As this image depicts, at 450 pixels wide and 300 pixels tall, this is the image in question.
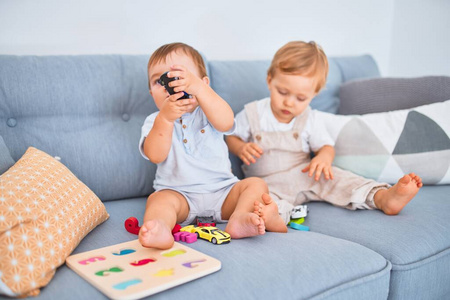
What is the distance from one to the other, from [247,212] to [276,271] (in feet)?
0.89

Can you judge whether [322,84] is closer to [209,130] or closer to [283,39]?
[209,130]

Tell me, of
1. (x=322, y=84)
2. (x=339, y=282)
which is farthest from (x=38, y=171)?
(x=322, y=84)

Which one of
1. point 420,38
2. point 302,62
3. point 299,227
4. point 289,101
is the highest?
point 420,38

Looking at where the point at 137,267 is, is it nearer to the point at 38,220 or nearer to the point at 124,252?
the point at 124,252

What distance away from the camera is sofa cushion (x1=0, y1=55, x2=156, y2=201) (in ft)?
4.18

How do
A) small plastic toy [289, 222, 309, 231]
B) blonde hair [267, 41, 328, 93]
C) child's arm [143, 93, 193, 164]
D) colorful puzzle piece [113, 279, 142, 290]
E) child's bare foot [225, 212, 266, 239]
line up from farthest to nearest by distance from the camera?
1. blonde hair [267, 41, 328, 93]
2. small plastic toy [289, 222, 309, 231]
3. child's arm [143, 93, 193, 164]
4. child's bare foot [225, 212, 266, 239]
5. colorful puzzle piece [113, 279, 142, 290]

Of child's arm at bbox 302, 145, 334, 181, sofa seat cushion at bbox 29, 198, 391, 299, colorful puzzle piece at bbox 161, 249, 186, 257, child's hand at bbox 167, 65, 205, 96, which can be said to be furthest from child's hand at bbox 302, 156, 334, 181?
colorful puzzle piece at bbox 161, 249, 186, 257

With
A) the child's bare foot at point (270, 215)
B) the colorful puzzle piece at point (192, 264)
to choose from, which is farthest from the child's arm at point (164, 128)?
the colorful puzzle piece at point (192, 264)

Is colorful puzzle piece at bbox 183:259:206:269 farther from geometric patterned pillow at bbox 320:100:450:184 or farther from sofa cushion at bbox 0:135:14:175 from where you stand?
geometric patterned pillow at bbox 320:100:450:184

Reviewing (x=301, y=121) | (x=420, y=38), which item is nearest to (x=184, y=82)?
(x=301, y=121)

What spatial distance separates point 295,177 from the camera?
60.1 inches

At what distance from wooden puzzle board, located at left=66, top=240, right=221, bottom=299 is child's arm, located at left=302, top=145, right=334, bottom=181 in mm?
673

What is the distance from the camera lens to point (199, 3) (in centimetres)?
194

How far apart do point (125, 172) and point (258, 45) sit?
120 cm
